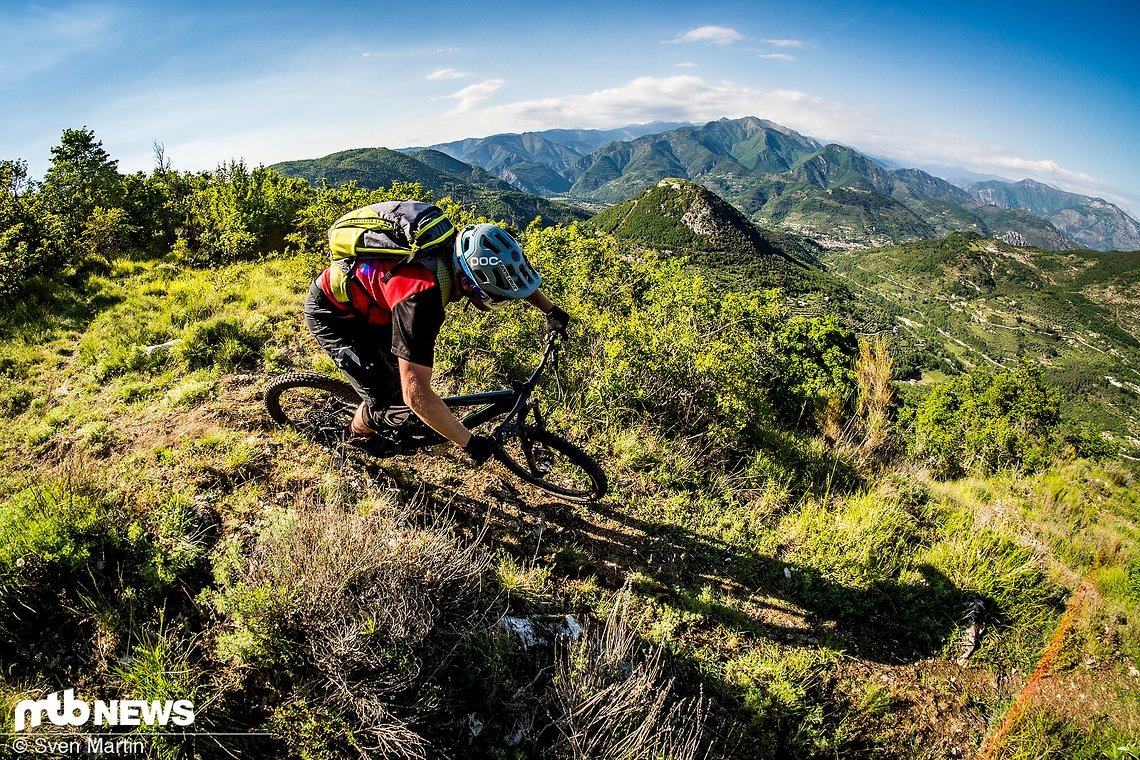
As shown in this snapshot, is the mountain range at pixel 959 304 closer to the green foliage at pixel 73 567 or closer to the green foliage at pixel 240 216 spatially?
the green foliage at pixel 240 216

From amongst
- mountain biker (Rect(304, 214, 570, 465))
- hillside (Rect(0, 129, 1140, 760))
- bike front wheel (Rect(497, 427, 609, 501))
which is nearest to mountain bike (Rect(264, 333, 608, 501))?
bike front wheel (Rect(497, 427, 609, 501))

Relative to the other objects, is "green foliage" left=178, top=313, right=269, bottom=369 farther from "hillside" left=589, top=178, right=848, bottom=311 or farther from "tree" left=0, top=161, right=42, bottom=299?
"hillside" left=589, top=178, right=848, bottom=311

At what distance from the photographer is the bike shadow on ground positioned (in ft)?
14.2

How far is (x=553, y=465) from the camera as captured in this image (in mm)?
5133

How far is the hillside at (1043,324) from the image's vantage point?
127 m

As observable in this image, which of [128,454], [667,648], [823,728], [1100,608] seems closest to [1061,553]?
[1100,608]

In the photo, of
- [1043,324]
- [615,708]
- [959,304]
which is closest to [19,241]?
[615,708]

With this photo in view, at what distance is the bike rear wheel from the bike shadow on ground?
214 cm

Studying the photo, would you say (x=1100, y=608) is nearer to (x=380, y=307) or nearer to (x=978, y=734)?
(x=978, y=734)

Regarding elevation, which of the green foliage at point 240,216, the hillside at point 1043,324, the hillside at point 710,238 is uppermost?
the hillside at point 710,238

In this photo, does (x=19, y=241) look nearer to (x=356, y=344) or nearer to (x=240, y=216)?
(x=240, y=216)

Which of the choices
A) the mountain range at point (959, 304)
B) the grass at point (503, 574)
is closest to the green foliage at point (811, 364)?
the grass at point (503, 574)

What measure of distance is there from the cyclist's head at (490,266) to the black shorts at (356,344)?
3.61 ft

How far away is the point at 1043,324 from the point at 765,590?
239 meters
